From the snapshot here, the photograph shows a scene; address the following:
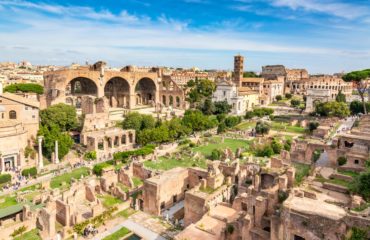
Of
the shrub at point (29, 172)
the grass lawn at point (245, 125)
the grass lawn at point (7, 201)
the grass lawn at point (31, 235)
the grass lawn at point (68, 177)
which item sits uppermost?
the grass lawn at point (245, 125)

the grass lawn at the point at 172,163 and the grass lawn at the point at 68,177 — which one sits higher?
the grass lawn at the point at 172,163

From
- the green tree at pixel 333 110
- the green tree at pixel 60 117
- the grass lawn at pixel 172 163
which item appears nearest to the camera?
the grass lawn at pixel 172 163

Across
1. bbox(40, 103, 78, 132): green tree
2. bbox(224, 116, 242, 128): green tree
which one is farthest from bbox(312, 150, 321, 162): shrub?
bbox(40, 103, 78, 132): green tree

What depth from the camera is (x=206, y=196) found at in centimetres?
1798

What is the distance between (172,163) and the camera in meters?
29.0

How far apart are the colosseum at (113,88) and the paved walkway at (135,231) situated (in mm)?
27723

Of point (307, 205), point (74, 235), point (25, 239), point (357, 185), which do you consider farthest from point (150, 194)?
point (357, 185)

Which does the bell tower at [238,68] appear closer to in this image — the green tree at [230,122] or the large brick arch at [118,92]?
the large brick arch at [118,92]

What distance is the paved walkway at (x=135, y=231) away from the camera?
17.2 metres

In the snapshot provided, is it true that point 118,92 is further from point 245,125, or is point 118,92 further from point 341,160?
point 341,160

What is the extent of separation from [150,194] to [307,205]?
10674 mm

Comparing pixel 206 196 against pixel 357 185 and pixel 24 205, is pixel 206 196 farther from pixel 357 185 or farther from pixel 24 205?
pixel 24 205

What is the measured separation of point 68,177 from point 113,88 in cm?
3885

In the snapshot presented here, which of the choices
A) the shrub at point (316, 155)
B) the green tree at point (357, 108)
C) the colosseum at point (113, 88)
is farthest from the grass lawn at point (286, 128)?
the colosseum at point (113, 88)
